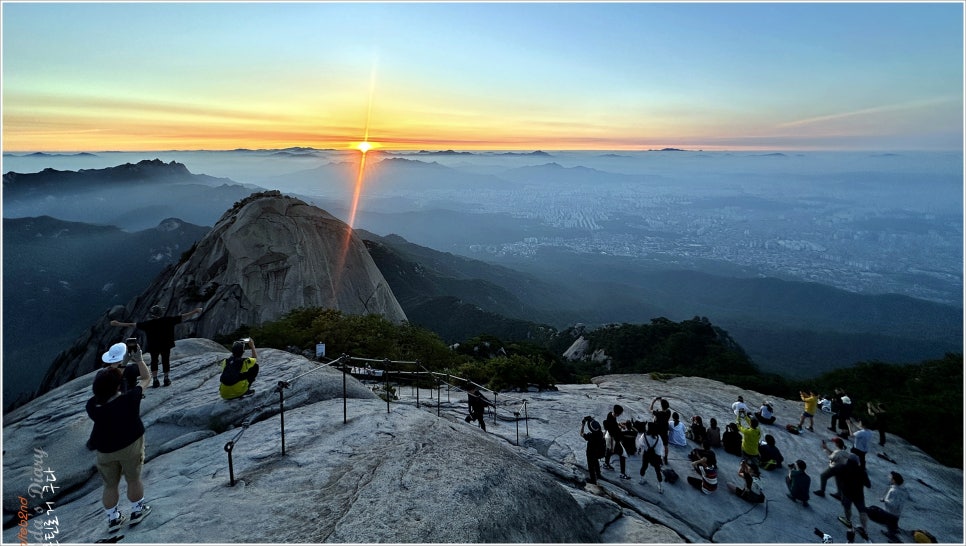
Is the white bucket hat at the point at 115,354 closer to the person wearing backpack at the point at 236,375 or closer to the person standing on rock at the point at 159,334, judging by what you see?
the person wearing backpack at the point at 236,375

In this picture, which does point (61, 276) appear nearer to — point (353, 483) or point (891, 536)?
point (353, 483)

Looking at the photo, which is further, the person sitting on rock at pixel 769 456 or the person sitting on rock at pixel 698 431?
the person sitting on rock at pixel 698 431

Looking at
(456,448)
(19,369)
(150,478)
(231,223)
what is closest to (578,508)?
(456,448)

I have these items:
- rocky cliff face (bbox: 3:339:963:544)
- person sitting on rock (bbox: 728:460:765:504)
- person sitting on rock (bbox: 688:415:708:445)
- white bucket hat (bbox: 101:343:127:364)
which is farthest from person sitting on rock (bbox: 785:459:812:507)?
white bucket hat (bbox: 101:343:127:364)

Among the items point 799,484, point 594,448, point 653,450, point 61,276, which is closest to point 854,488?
point 799,484

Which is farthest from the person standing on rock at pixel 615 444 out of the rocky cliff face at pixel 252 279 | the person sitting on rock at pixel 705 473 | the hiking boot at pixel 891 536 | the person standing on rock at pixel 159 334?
the rocky cliff face at pixel 252 279

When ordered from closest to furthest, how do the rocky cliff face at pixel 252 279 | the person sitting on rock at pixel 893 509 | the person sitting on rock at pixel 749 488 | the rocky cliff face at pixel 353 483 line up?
the rocky cliff face at pixel 353 483 → the person sitting on rock at pixel 893 509 → the person sitting on rock at pixel 749 488 → the rocky cliff face at pixel 252 279

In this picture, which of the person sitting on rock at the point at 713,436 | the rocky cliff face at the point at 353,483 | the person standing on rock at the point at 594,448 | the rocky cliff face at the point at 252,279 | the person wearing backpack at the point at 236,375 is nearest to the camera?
the rocky cliff face at the point at 353,483
